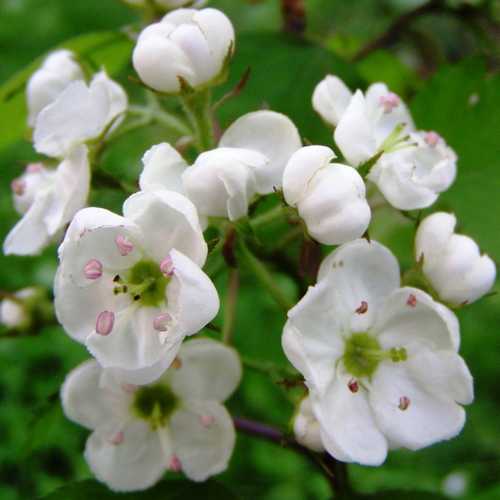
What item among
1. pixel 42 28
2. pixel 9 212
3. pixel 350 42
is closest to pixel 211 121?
pixel 350 42

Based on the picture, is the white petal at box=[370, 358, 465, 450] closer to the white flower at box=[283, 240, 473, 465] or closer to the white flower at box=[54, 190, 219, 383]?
the white flower at box=[283, 240, 473, 465]

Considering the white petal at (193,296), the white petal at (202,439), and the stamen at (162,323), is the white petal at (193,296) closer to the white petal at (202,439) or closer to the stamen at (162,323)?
the stamen at (162,323)

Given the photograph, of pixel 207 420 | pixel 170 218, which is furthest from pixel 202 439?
pixel 170 218

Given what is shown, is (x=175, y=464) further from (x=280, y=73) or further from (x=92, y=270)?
(x=280, y=73)

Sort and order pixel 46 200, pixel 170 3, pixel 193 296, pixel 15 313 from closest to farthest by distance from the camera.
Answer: pixel 193 296 < pixel 46 200 < pixel 170 3 < pixel 15 313

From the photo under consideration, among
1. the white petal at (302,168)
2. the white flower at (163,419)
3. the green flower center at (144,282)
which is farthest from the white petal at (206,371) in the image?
the white petal at (302,168)

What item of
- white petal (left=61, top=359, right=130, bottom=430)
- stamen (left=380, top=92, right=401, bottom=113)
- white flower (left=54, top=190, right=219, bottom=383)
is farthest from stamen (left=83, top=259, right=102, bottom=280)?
stamen (left=380, top=92, right=401, bottom=113)
